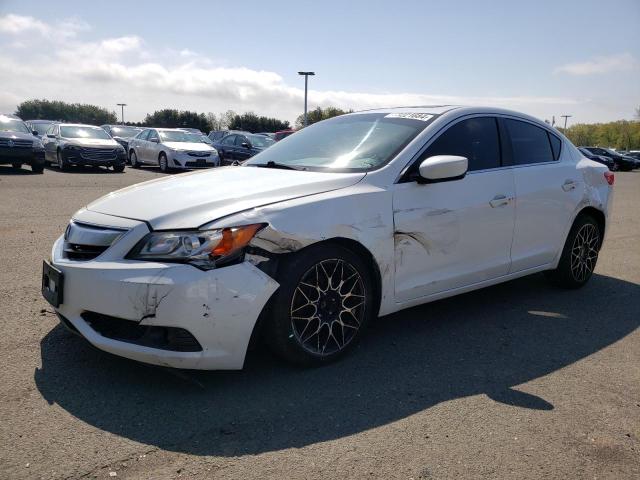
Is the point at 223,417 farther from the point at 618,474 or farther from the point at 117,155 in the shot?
the point at 117,155

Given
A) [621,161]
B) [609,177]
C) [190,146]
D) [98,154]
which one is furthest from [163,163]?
[621,161]

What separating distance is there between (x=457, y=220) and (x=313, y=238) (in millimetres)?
1270

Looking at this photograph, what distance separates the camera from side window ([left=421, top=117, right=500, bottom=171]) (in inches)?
168

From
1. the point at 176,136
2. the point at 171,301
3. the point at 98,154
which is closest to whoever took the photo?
the point at 171,301

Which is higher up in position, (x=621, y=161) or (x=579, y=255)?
(x=621, y=161)

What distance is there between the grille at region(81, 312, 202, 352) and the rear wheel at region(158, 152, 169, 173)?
17232mm

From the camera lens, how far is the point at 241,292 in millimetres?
3123

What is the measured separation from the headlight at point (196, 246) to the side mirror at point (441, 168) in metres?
1.35

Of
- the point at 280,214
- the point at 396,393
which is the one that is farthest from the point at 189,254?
the point at 396,393

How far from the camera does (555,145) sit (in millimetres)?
5363

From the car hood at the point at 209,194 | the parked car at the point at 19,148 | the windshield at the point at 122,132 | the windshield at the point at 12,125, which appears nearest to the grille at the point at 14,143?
the parked car at the point at 19,148

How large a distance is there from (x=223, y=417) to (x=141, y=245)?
101 cm

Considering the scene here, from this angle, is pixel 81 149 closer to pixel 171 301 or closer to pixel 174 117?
pixel 171 301

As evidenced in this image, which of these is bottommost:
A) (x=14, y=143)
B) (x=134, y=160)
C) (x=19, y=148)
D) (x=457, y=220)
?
(x=134, y=160)
